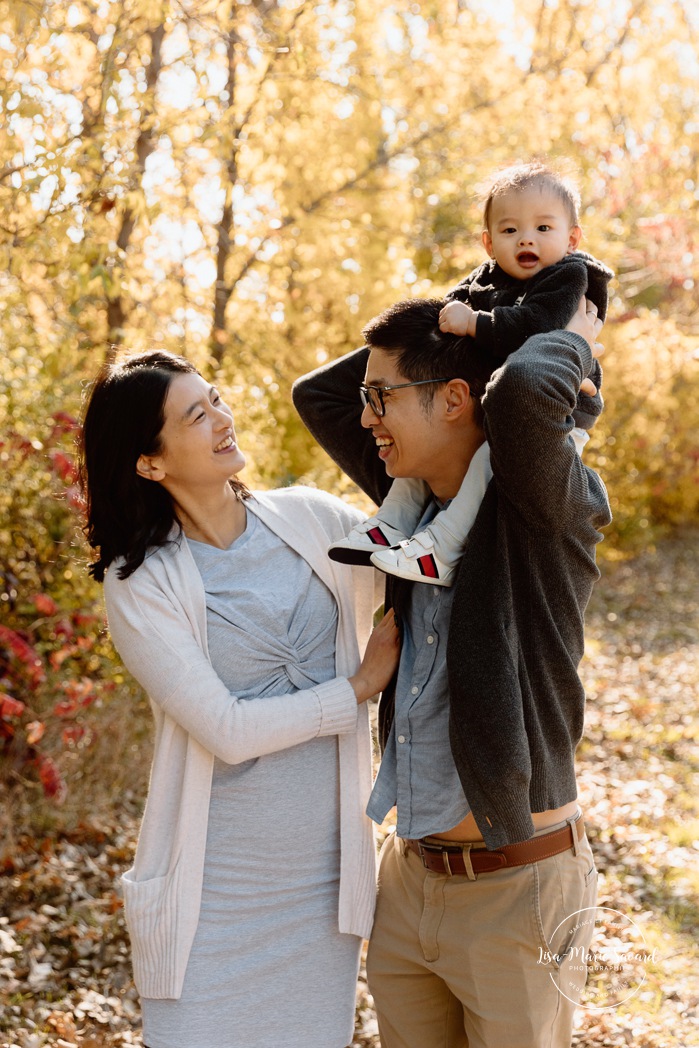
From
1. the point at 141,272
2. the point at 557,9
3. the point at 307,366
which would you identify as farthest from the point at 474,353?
the point at 557,9

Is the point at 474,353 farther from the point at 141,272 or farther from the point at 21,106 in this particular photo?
the point at 141,272

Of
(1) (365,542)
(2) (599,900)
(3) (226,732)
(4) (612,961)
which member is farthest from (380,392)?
(2) (599,900)

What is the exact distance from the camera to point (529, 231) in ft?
7.63

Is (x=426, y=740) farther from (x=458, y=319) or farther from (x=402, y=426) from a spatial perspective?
(x=458, y=319)

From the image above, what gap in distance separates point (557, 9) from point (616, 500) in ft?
17.6

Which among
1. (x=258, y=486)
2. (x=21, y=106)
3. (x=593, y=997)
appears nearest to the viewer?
(x=21, y=106)

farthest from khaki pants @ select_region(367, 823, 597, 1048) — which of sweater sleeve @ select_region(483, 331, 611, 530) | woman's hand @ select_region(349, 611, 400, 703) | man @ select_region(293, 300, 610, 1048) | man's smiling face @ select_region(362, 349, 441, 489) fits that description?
man's smiling face @ select_region(362, 349, 441, 489)

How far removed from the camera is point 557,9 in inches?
426

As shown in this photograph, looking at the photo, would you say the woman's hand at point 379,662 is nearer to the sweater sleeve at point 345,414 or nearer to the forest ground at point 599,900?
the sweater sleeve at point 345,414

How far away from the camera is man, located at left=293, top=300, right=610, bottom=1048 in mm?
1897

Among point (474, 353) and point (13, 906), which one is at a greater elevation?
point (474, 353)

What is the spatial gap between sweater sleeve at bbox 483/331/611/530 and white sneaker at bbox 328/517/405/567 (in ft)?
1.18

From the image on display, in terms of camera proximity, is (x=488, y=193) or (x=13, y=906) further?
(x=13, y=906)

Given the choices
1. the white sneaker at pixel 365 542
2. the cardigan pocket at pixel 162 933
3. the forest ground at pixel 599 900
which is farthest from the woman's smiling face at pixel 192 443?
the forest ground at pixel 599 900
